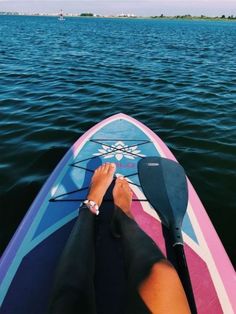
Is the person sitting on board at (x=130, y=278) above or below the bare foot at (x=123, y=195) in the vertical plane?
above

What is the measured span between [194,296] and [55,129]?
4870mm

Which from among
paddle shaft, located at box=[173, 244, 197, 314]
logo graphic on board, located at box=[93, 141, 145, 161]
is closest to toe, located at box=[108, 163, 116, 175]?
logo graphic on board, located at box=[93, 141, 145, 161]

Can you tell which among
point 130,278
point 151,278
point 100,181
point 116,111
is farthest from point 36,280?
point 116,111

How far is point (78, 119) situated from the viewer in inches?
285

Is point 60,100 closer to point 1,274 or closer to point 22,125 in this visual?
point 22,125

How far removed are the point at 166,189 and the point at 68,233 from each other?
1192 millimetres

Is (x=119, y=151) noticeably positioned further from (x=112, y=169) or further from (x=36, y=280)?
(x=36, y=280)

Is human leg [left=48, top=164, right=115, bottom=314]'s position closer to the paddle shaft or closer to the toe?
the paddle shaft

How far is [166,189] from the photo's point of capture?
359 cm

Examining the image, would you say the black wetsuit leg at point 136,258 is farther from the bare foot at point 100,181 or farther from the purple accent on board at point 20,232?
the purple accent on board at point 20,232

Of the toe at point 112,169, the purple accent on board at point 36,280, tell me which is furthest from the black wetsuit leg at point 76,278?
the toe at point 112,169

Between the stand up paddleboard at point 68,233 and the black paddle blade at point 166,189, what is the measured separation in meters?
0.08

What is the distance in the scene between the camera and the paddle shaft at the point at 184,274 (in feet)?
7.32

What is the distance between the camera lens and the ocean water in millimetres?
4571
